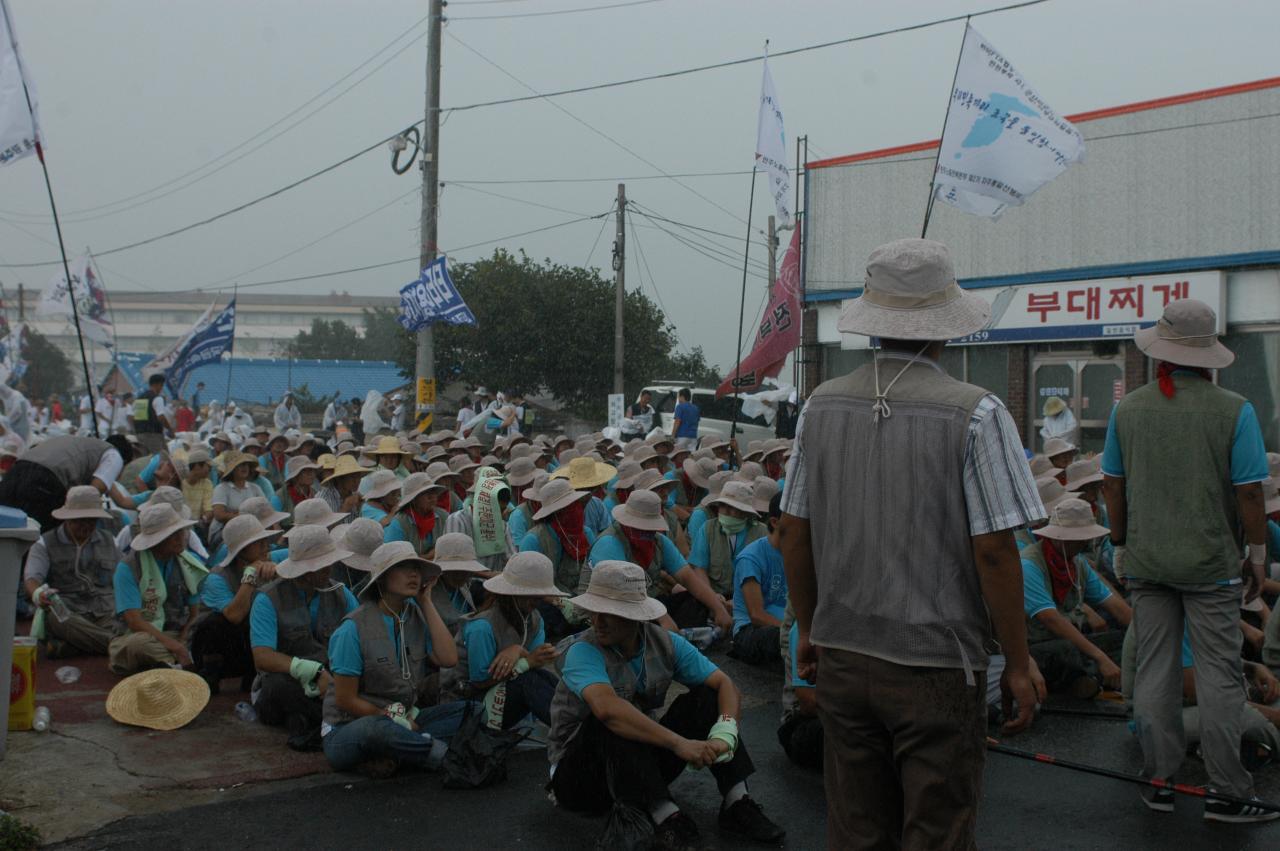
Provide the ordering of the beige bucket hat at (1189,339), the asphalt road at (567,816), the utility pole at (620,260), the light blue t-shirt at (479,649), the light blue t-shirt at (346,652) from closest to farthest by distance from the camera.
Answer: the beige bucket hat at (1189,339) < the asphalt road at (567,816) < the light blue t-shirt at (346,652) < the light blue t-shirt at (479,649) < the utility pole at (620,260)

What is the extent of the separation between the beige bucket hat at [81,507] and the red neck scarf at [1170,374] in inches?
266

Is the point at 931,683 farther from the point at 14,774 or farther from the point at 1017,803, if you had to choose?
the point at 14,774

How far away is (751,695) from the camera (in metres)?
7.95

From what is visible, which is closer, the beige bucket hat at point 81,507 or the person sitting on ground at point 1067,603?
the person sitting on ground at point 1067,603

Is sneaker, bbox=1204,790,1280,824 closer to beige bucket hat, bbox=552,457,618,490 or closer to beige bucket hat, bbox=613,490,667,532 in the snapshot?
beige bucket hat, bbox=613,490,667,532

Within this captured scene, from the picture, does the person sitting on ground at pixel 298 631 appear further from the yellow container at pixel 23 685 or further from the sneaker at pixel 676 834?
the sneaker at pixel 676 834

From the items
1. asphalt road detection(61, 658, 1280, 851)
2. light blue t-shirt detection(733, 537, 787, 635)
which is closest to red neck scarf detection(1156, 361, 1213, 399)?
asphalt road detection(61, 658, 1280, 851)

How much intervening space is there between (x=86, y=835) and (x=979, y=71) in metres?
9.76

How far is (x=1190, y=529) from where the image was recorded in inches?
200

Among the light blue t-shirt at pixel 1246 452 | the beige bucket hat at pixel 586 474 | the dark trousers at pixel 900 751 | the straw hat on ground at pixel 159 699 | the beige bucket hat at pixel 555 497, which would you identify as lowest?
the straw hat on ground at pixel 159 699

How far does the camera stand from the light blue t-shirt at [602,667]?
17.0ft

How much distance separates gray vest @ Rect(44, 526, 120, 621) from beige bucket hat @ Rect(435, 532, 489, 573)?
309 centimetres

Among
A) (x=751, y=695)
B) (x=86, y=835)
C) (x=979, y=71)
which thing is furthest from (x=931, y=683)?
(x=979, y=71)

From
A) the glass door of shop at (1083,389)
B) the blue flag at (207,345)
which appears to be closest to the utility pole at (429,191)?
the blue flag at (207,345)
